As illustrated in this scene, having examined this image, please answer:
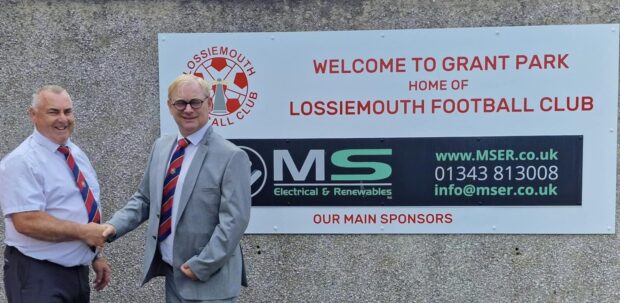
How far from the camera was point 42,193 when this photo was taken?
2.64 metres

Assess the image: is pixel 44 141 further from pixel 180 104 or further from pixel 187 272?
pixel 187 272

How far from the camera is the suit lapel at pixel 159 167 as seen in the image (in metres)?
2.66

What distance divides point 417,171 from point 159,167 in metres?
1.62

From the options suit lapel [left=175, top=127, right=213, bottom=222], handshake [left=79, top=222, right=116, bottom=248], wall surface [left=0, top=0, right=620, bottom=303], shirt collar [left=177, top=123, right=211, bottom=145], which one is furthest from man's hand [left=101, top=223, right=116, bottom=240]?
wall surface [left=0, top=0, right=620, bottom=303]

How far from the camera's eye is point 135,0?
3.63 meters

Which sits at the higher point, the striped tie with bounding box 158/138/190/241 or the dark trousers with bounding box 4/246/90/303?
the striped tie with bounding box 158/138/190/241

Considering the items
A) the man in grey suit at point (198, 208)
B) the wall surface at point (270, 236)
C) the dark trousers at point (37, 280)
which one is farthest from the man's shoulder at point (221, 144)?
the wall surface at point (270, 236)

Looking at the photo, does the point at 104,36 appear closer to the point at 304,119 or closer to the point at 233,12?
the point at 233,12

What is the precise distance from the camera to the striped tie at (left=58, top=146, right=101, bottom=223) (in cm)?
276

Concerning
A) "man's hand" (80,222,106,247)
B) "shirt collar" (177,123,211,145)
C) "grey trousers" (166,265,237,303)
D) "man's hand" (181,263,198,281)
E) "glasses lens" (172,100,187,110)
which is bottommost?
"grey trousers" (166,265,237,303)

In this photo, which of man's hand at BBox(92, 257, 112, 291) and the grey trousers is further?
man's hand at BBox(92, 257, 112, 291)

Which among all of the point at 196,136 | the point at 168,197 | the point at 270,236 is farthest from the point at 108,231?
the point at 270,236

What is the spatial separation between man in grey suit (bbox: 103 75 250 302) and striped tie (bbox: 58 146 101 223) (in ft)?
0.57

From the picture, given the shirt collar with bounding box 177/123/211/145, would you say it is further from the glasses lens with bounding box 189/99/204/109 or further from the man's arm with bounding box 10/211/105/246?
the man's arm with bounding box 10/211/105/246
